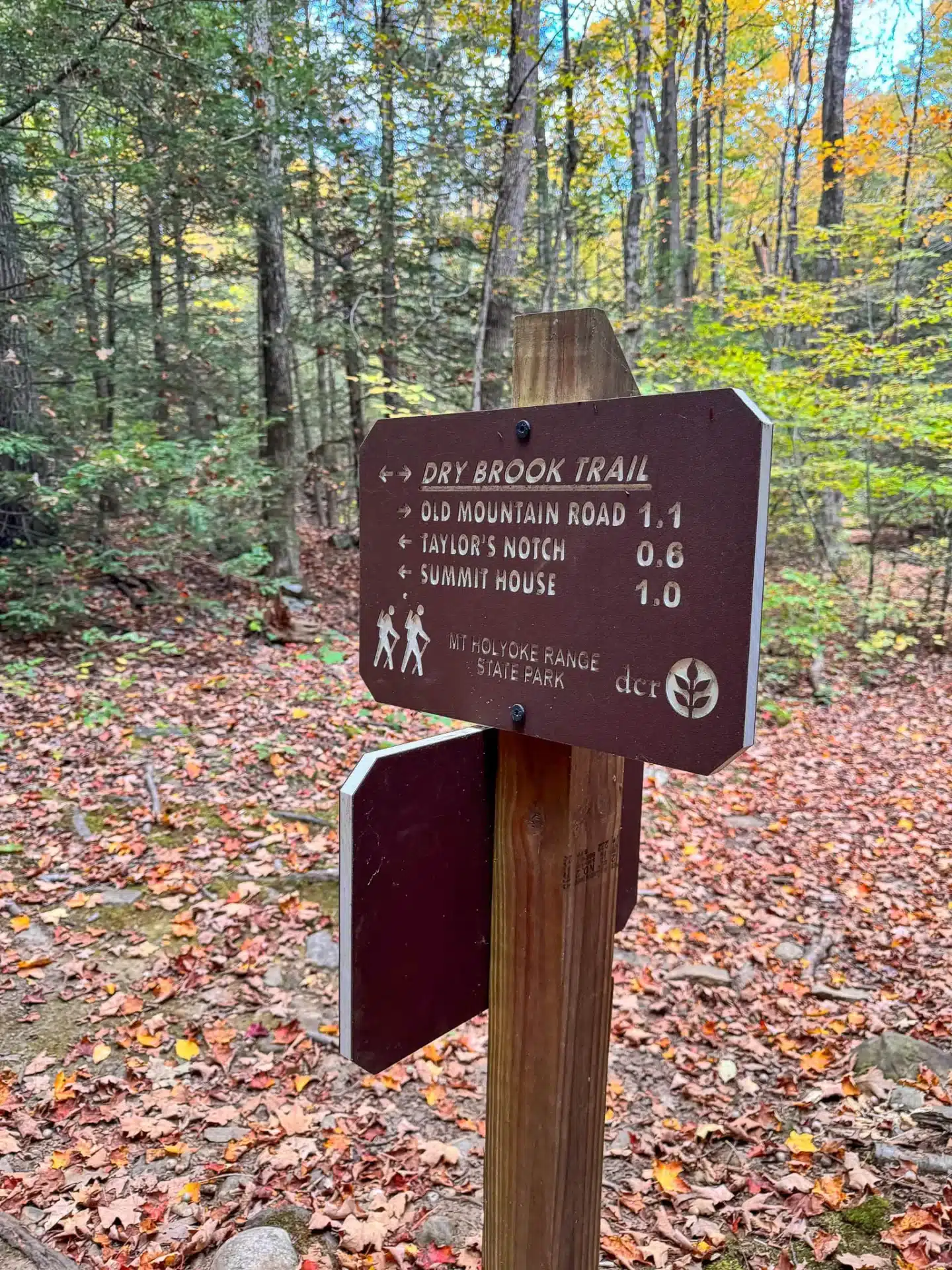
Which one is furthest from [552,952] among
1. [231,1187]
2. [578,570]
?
[231,1187]

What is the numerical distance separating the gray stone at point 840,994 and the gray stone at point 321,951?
2.50 meters

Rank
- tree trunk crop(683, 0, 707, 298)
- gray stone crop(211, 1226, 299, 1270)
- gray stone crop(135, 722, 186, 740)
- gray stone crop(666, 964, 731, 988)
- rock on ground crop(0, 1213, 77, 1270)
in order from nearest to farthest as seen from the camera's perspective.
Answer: rock on ground crop(0, 1213, 77, 1270), gray stone crop(211, 1226, 299, 1270), gray stone crop(666, 964, 731, 988), gray stone crop(135, 722, 186, 740), tree trunk crop(683, 0, 707, 298)

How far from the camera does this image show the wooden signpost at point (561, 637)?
101 cm

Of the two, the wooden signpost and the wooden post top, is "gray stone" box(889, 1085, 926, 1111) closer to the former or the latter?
the wooden signpost

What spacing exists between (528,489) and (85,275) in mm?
9205

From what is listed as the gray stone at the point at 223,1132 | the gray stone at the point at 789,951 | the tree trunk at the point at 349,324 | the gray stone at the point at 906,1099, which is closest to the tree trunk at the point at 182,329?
the tree trunk at the point at 349,324

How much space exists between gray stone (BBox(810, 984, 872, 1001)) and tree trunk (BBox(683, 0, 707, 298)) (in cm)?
1056

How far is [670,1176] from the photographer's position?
271 centimetres

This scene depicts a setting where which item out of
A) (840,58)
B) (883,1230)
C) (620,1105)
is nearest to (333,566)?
(620,1105)

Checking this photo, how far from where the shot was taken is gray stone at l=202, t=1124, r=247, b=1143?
104 inches

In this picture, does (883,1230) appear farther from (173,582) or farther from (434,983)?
(173,582)

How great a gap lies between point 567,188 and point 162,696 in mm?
7560

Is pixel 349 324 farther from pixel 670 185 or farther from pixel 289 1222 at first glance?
pixel 289 1222

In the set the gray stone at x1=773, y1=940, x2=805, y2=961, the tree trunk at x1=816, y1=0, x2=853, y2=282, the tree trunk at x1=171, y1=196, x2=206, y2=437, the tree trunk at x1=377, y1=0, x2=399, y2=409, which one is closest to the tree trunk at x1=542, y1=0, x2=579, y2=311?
the tree trunk at x1=377, y1=0, x2=399, y2=409
